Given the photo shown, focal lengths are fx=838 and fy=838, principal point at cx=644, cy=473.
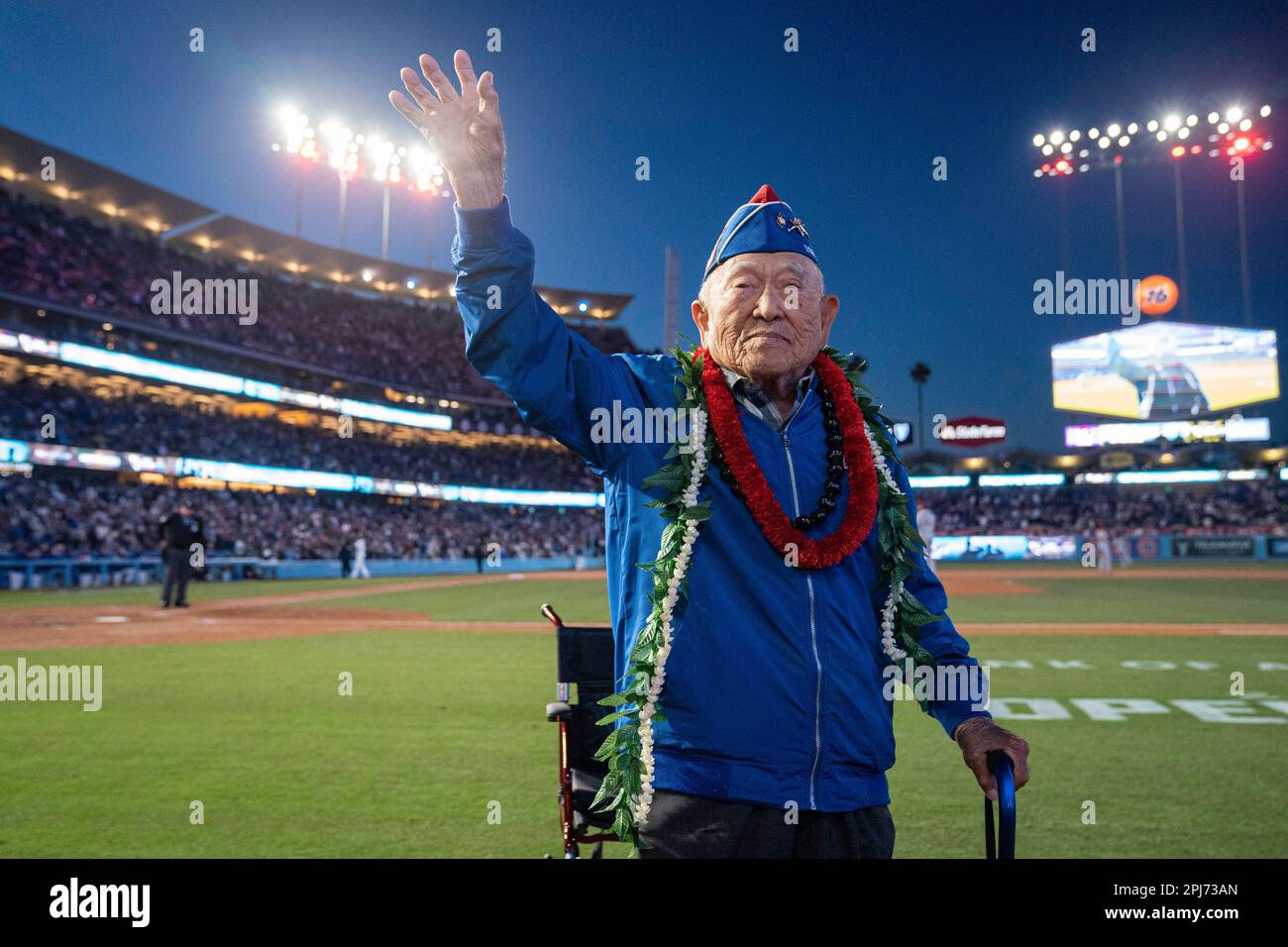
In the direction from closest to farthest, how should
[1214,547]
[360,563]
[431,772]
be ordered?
1. [431,772]
2. [360,563]
3. [1214,547]

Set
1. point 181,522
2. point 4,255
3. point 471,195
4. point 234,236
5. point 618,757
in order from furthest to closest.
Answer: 1. point 234,236
2. point 4,255
3. point 181,522
4. point 618,757
5. point 471,195

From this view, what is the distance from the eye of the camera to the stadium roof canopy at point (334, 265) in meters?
49.7

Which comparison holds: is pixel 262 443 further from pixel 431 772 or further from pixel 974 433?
pixel 974 433

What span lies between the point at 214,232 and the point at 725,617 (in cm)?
5539

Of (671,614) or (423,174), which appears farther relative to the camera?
(423,174)

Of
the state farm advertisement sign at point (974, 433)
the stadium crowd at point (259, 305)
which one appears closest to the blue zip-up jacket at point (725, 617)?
the stadium crowd at point (259, 305)

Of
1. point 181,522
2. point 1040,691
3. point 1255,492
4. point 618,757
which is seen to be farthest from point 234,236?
point 1255,492

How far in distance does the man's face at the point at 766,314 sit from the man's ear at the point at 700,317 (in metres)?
0.15

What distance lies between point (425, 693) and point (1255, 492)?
64.5m

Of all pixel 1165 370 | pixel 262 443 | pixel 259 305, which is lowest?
pixel 262 443

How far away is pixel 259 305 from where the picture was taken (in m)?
51.5

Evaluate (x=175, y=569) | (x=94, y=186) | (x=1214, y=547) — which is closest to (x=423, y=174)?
(x=94, y=186)
